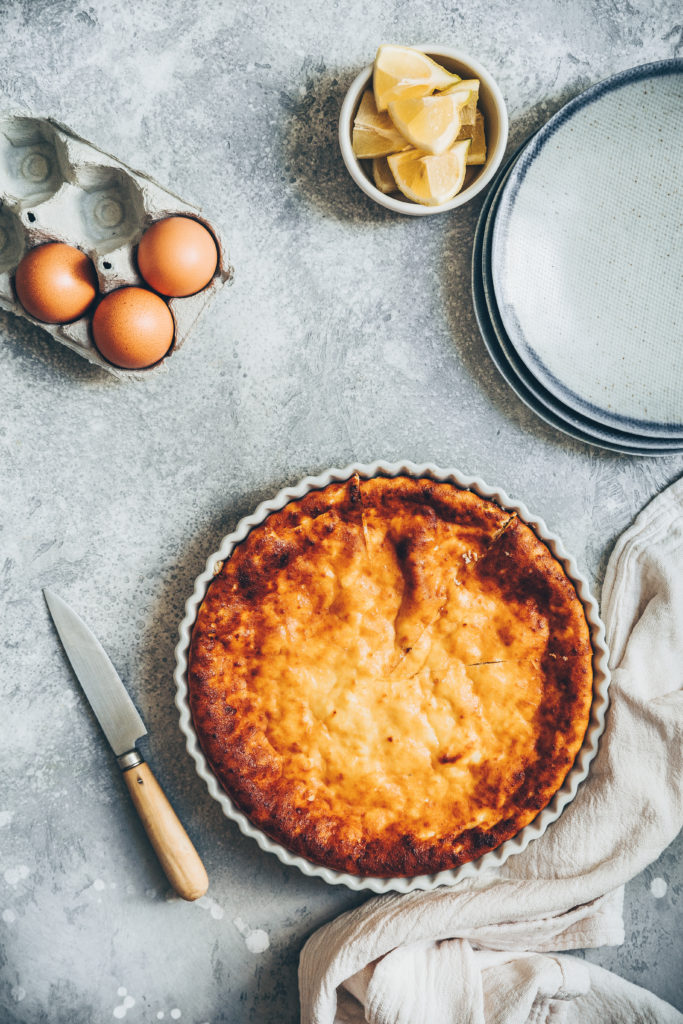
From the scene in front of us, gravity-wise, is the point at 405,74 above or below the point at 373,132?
above

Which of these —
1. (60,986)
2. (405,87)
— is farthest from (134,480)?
(60,986)

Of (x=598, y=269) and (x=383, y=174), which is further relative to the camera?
(x=598, y=269)

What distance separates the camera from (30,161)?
Answer: 1.88 meters

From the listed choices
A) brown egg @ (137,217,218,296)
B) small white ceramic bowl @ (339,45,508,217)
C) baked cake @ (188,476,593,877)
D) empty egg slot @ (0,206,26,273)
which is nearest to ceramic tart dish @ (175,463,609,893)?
baked cake @ (188,476,593,877)

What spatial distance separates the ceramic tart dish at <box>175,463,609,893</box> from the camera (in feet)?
5.62

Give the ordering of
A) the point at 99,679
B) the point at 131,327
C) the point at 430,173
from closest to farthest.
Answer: the point at 131,327
the point at 430,173
the point at 99,679

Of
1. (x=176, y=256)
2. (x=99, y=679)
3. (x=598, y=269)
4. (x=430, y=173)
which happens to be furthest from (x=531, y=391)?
(x=99, y=679)

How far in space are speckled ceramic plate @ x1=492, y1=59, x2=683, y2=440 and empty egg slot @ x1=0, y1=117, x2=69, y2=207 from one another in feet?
3.90

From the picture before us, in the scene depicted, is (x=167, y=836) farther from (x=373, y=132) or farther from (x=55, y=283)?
(x=373, y=132)

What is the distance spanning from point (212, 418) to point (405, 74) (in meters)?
1.00

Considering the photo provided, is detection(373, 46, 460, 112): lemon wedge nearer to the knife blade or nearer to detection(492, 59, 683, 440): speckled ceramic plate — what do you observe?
detection(492, 59, 683, 440): speckled ceramic plate

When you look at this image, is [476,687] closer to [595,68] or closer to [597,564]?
[597,564]

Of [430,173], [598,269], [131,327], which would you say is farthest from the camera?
[598,269]

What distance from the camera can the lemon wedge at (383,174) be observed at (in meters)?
1.88
